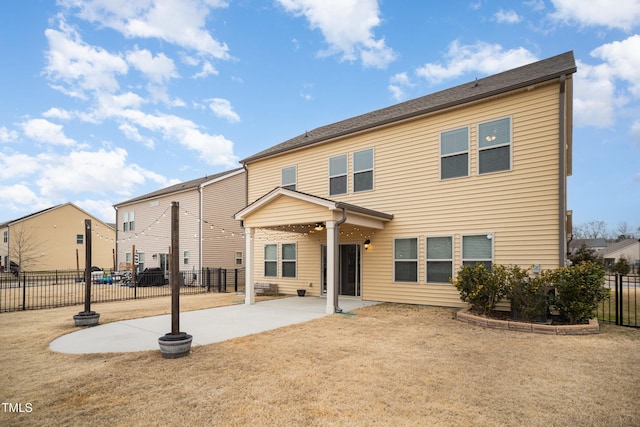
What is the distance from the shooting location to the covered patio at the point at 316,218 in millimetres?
9336

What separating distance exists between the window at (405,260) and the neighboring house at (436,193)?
3 cm

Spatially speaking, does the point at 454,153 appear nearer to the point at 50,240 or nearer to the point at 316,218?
the point at 316,218

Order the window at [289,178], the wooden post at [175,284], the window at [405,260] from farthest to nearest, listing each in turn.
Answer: the window at [289,178] → the window at [405,260] → the wooden post at [175,284]

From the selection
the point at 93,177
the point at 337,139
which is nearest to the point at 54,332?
the point at 337,139

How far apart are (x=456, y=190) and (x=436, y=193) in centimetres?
58

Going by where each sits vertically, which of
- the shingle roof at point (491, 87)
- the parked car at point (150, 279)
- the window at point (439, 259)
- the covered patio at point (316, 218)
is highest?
the shingle roof at point (491, 87)

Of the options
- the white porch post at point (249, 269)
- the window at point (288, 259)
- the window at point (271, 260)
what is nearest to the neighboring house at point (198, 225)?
the window at point (271, 260)

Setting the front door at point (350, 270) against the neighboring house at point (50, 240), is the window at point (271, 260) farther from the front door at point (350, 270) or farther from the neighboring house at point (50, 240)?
the neighboring house at point (50, 240)

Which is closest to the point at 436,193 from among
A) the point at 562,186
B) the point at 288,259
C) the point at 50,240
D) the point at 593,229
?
the point at 562,186

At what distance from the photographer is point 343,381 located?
14.3 feet

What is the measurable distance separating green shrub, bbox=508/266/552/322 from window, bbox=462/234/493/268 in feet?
5.17

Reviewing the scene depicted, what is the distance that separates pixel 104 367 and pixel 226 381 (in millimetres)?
1962

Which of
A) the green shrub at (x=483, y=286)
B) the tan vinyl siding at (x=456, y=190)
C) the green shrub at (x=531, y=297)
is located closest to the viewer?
the green shrub at (x=531, y=297)

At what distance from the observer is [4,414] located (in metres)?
3.53
